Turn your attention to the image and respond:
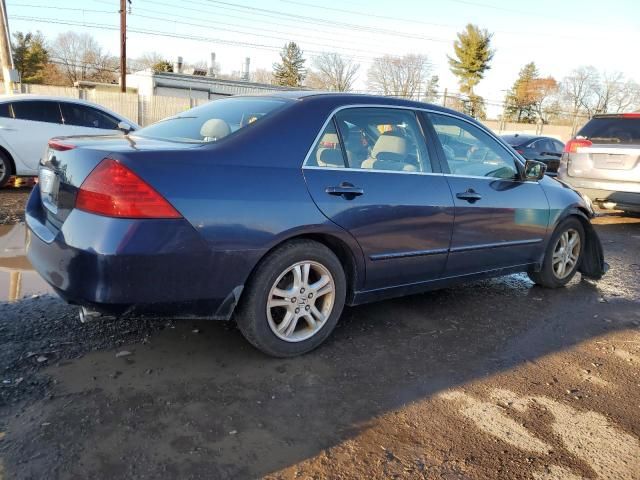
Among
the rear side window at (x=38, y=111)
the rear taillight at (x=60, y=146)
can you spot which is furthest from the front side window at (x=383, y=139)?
the rear side window at (x=38, y=111)

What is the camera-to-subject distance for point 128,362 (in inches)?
116

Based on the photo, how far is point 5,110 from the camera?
8.11m

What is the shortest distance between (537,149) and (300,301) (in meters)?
12.2

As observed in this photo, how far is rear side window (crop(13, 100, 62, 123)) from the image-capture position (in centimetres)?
821

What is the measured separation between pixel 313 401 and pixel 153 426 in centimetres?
81

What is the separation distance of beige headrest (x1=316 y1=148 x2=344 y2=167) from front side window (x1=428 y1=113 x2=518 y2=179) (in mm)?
1030

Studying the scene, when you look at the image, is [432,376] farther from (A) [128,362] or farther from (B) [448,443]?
(A) [128,362]

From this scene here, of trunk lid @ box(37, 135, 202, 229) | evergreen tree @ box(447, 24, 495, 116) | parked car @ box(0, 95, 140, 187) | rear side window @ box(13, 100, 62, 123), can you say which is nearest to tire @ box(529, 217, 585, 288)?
trunk lid @ box(37, 135, 202, 229)

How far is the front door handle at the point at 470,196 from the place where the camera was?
3.78 metres

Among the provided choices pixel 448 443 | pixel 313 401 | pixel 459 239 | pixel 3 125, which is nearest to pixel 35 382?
pixel 313 401

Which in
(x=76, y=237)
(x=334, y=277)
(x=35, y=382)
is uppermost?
(x=76, y=237)

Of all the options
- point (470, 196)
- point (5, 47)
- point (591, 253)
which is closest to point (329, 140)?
point (470, 196)

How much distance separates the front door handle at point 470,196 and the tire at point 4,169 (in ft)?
24.8

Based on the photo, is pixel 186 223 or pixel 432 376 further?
pixel 432 376
